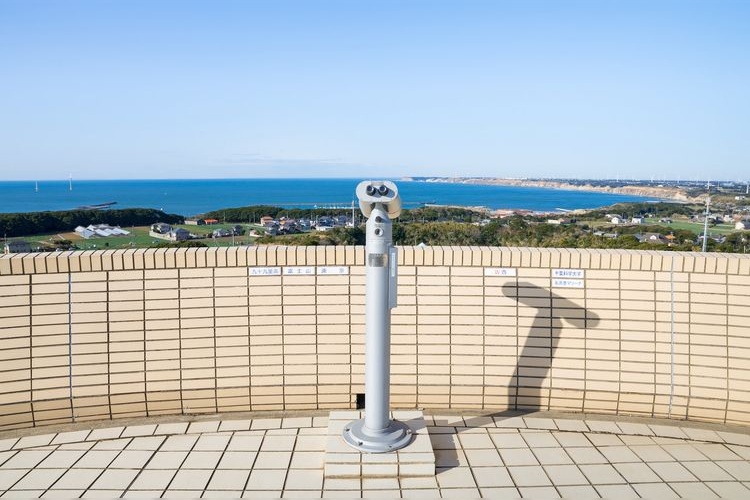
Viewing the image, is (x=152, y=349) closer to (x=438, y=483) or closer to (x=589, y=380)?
(x=438, y=483)

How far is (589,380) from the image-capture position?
548 cm

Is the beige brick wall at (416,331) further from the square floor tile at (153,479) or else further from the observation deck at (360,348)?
the square floor tile at (153,479)

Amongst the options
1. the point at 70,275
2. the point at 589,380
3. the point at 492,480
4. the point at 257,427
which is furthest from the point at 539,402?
the point at 70,275

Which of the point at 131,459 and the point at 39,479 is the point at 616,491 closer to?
the point at 131,459

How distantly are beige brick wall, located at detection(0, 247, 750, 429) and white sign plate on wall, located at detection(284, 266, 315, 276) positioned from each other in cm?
1

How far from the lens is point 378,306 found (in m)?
4.52

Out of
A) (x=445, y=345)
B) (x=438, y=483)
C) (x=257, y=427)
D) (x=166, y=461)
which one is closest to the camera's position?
(x=438, y=483)

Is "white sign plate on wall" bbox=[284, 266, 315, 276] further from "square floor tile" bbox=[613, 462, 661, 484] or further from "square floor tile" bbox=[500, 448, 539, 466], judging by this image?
"square floor tile" bbox=[613, 462, 661, 484]

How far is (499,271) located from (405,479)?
7.70 feet

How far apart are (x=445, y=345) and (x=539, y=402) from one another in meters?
1.14

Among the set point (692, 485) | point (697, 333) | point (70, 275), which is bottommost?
point (692, 485)

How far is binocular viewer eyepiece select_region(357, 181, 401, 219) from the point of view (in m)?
4.47

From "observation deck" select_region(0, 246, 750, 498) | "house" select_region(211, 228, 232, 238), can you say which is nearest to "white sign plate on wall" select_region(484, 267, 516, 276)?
"observation deck" select_region(0, 246, 750, 498)

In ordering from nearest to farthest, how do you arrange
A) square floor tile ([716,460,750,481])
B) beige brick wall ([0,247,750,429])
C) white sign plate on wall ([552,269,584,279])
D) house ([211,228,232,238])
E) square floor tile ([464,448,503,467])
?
square floor tile ([716,460,750,481]) → square floor tile ([464,448,503,467]) → beige brick wall ([0,247,750,429]) → white sign plate on wall ([552,269,584,279]) → house ([211,228,232,238])
